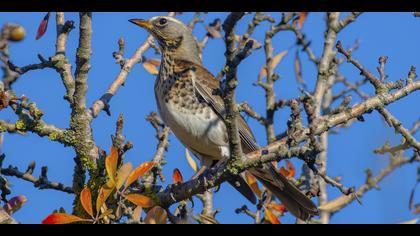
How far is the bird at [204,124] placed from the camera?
5.03 metres

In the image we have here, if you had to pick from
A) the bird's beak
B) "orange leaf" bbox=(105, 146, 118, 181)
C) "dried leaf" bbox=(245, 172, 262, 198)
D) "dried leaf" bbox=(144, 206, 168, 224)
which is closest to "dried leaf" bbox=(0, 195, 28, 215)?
"orange leaf" bbox=(105, 146, 118, 181)

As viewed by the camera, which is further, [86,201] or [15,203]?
[15,203]

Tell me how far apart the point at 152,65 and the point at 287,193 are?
4.94 feet

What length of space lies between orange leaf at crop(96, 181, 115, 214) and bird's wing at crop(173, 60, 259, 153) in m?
1.49

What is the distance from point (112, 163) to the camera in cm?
378

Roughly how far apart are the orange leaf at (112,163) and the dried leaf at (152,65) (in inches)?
79.1

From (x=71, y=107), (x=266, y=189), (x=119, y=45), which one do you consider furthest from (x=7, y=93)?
(x=266, y=189)

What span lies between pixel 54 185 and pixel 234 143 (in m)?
1.35

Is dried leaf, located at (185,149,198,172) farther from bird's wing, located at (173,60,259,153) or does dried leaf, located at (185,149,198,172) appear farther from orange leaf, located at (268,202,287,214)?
orange leaf, located at (268,202,287,214)

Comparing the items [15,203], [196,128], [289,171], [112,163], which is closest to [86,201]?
[112,163]

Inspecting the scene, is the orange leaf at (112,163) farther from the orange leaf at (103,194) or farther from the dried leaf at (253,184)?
the dried leaf at (253,184)

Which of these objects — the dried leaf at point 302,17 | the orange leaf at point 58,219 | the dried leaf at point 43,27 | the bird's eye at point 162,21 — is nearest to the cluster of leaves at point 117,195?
the orange leaf at point 58,219

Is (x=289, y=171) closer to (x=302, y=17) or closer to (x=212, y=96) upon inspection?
(x=212, y=96)
